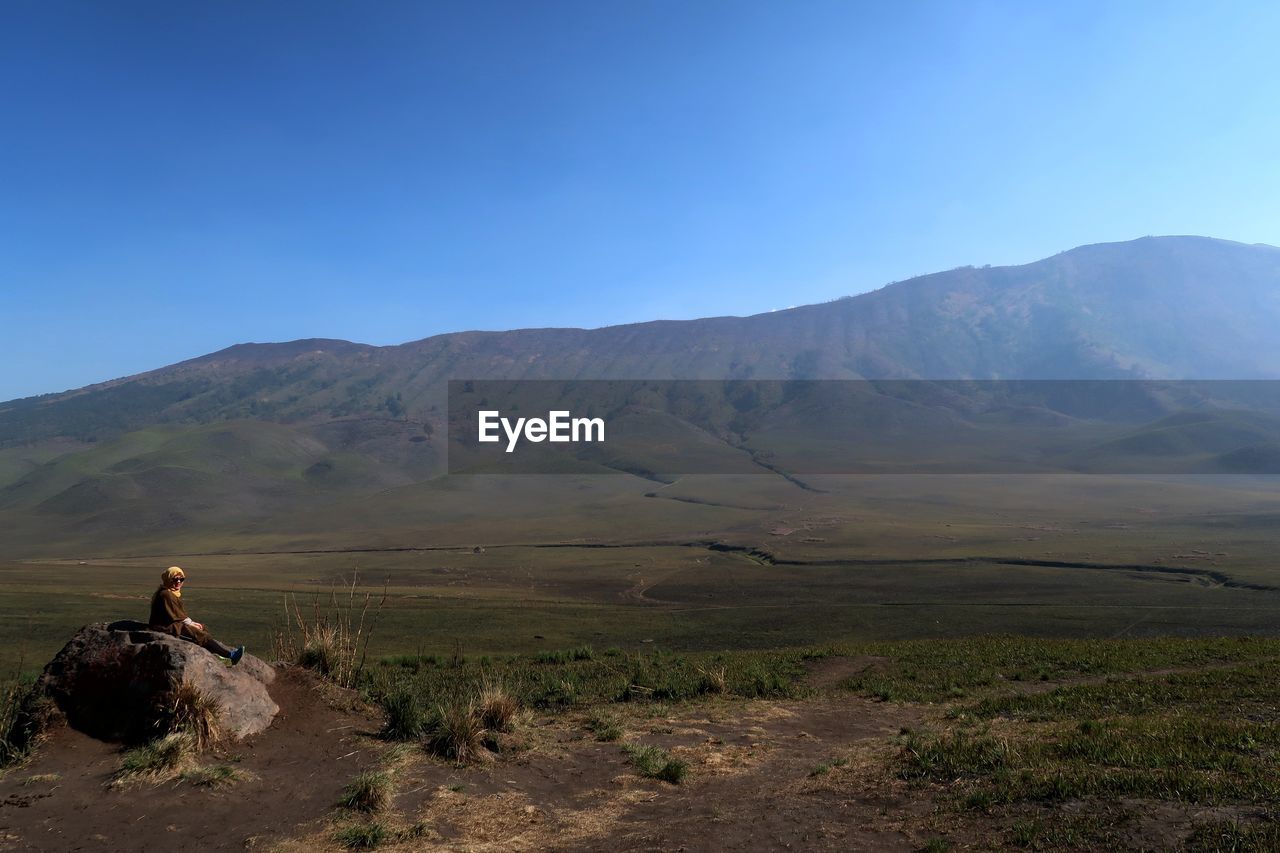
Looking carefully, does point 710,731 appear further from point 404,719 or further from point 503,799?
point 404,719

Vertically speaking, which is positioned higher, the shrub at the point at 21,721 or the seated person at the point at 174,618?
the seated person at the point at 174,618

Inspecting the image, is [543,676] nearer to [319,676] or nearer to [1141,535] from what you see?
[319,676]

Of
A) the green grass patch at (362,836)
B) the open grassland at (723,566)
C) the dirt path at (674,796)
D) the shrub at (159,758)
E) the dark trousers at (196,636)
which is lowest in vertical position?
the open grassland at (723,566)

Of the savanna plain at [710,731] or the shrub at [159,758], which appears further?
the shrub at [159,758]

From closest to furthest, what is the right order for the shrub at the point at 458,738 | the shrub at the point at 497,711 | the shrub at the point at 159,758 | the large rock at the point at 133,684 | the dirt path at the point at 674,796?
the dirt path at the point at 674,796 < the shrub at the point at 159,758 < the large rock at the point at 133,684 < the shrub at the point at 458,738 < the shrub at the point at 497,711

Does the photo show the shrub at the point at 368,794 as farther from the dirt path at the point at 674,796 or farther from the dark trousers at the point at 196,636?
the dark trousers at the point at 196,636

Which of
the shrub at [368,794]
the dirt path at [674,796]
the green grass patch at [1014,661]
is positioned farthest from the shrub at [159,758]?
the green grass patch at [1014,661]

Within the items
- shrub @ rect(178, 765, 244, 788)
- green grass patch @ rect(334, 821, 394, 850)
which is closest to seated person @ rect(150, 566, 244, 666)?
shrub @ rect(178, 765, 244, 788)

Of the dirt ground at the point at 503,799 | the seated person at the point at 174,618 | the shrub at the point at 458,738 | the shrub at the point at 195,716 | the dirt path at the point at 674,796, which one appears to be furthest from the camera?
the seated person at the point at 174,618

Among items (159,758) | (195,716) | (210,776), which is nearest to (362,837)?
(210,776)
